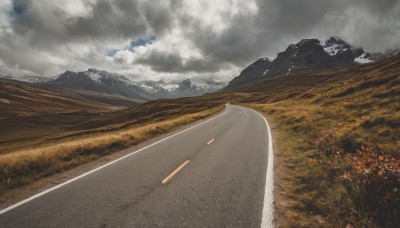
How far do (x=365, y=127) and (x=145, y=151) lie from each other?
1212 cm

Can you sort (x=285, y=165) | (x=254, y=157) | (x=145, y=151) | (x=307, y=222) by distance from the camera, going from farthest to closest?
(x=145, y=151) < (x=254, y=157) < (x=285, y=165) < (x=307, y=222)

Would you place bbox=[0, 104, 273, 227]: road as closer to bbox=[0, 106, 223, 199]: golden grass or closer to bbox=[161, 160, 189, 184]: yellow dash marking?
bbox=[161, 160, 189, 184]: yellow dash marking

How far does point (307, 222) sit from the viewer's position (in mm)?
5516

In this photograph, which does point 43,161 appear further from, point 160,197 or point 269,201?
point 269,201

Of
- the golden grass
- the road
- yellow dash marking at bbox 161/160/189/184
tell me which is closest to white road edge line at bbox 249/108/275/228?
the road

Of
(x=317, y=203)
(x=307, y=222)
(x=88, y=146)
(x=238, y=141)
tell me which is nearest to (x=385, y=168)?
(x=317, y=203)

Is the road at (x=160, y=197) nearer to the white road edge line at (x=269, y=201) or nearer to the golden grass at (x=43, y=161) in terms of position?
the white road edge line at (x=269, y=201)

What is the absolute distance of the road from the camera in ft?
18.8

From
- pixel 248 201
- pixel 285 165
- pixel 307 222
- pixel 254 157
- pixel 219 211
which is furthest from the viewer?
pixel 254 157

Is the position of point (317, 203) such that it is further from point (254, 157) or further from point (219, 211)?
point (254, 157)

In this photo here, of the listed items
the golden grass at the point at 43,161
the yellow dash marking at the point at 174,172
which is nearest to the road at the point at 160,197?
the yellow dash marking at the point at 174,172

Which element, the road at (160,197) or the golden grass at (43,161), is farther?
the golden grass at (43,161)

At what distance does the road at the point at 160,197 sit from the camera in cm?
572

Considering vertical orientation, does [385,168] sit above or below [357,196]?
above
